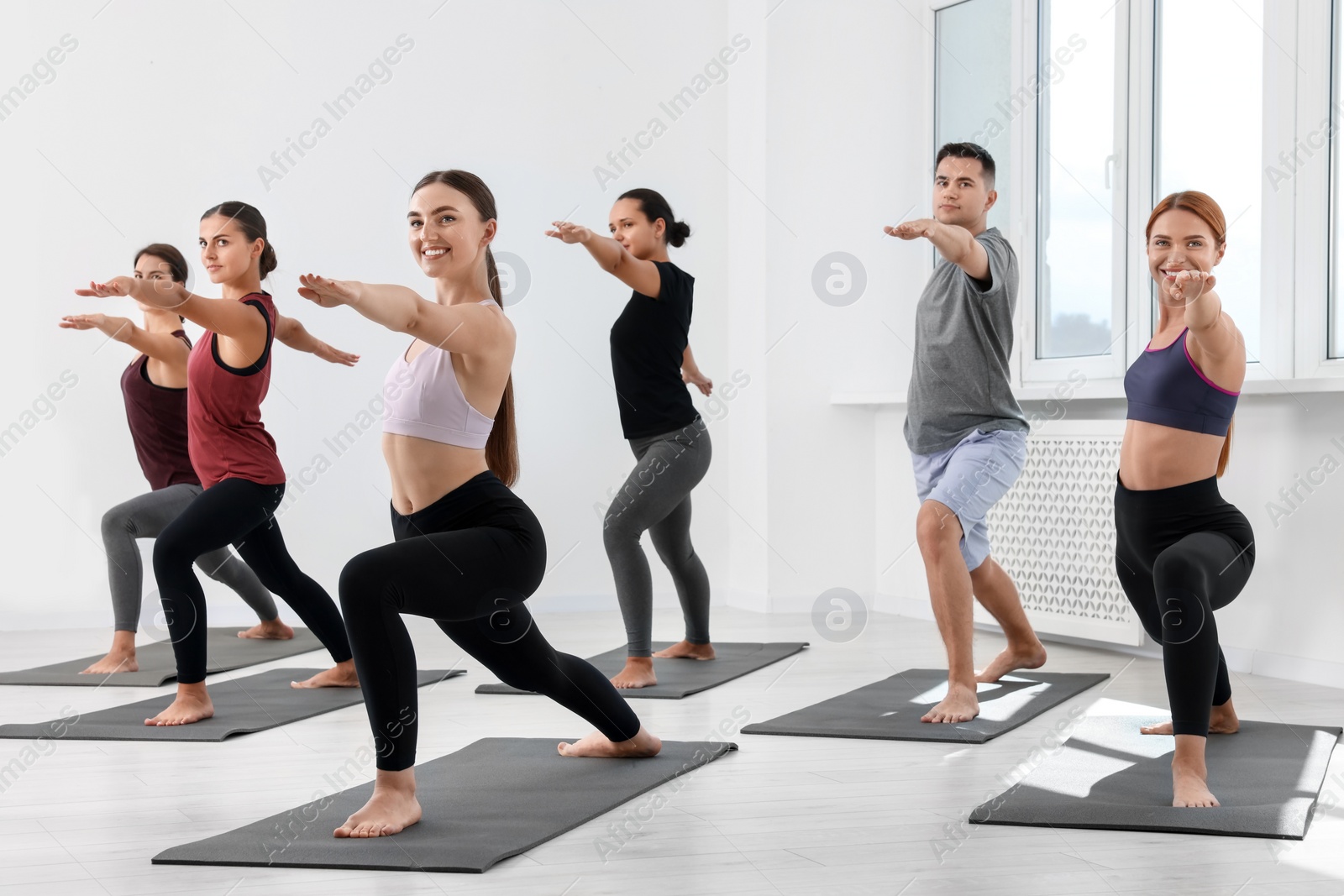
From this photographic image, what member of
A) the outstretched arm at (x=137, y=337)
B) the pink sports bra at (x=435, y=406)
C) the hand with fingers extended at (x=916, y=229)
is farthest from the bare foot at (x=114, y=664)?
the hand with fingers extended at (x=916, y=229)

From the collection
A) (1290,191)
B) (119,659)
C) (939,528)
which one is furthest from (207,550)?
(1290,191)

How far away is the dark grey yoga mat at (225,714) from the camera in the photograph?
3098mm

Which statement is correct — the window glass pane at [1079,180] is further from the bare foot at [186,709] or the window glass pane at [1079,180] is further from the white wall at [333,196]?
the bare foot at [186,709]

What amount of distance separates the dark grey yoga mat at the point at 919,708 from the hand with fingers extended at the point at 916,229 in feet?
3.75

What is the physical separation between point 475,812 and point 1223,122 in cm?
319

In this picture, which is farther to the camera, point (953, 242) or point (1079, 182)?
point (1079, 182)

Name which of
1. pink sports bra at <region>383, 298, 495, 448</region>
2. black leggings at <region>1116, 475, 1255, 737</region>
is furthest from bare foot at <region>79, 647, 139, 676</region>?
black leggings at <region>1116, 475, 1255, 737</region>

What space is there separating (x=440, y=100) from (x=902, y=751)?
3.50 meters

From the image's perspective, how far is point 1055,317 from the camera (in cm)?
484

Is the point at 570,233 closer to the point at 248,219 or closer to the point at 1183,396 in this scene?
the point at 248,219

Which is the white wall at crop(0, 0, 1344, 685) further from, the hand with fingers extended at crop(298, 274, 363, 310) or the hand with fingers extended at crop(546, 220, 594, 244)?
the hand with fingers extended at crop(298, 274, 363, 310)

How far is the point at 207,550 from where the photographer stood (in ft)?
10.6

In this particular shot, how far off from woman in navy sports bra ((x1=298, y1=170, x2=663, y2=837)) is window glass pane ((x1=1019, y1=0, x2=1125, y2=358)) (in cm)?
281

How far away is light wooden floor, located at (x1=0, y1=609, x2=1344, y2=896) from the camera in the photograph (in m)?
1.96
